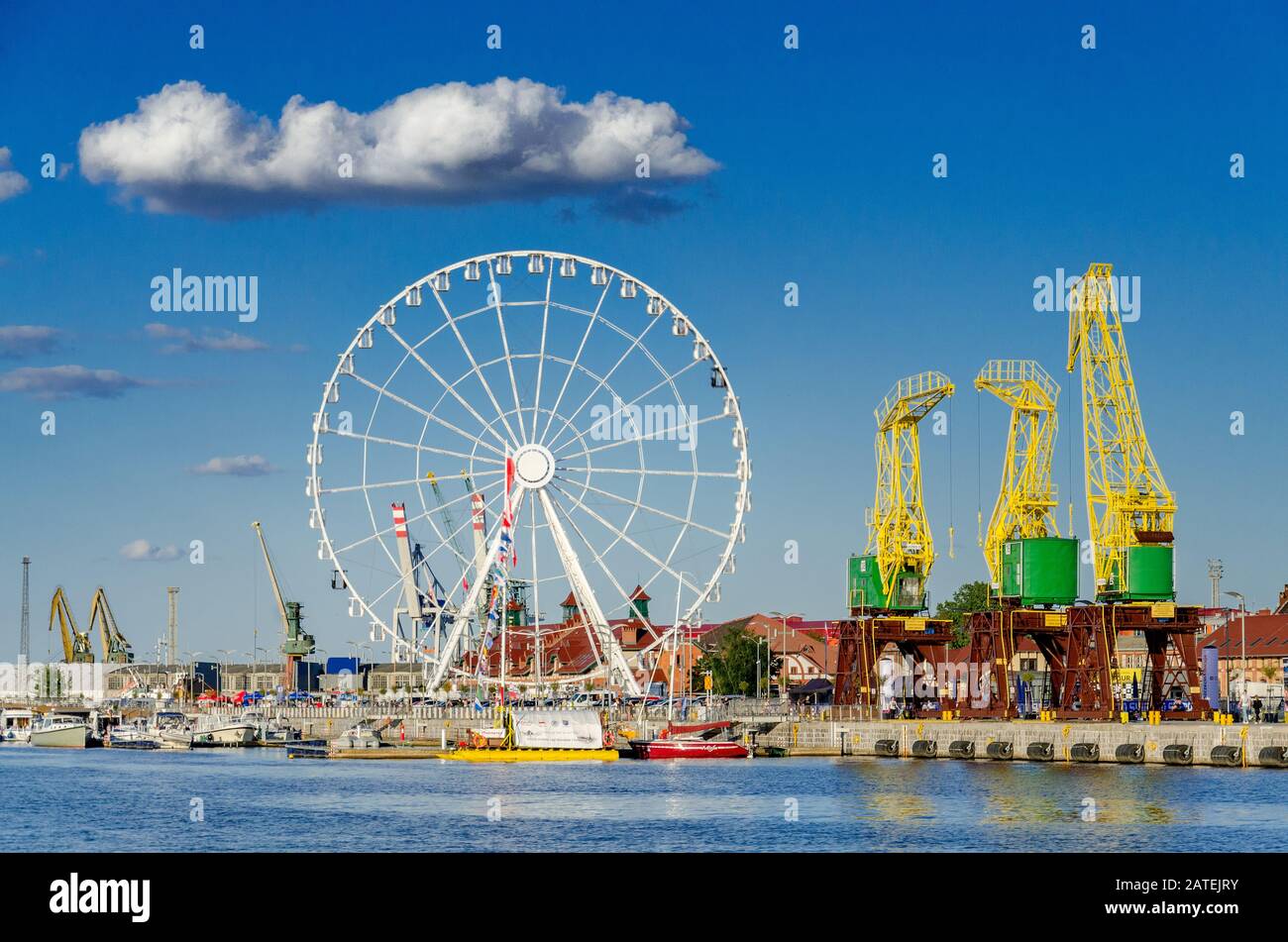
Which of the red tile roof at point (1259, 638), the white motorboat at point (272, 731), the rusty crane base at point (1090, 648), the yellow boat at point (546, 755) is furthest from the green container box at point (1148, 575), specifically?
the white motorboat at point (272, 731)

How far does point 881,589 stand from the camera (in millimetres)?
132375

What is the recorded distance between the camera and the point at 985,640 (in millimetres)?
121562

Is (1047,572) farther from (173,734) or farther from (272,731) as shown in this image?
(173,734)

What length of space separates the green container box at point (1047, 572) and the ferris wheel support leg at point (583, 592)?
2784 centimetres

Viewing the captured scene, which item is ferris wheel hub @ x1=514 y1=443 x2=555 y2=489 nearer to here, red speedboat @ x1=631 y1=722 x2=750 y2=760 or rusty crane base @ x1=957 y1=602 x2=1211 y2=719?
red speedboat @ x1=631 y1=722 x2=750 y2=760

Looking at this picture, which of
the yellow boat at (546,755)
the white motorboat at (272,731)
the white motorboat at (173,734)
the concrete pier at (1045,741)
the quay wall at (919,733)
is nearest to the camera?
the concrete pier at (1045,741)

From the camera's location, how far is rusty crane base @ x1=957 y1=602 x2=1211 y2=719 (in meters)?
111

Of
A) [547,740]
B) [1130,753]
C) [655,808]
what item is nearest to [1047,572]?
[1130,753]

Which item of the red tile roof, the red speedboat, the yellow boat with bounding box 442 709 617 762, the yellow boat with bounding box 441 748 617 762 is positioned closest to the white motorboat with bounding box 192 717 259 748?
the yellow boat with bounding box 442 709 617 762

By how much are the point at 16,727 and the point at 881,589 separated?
104064mm

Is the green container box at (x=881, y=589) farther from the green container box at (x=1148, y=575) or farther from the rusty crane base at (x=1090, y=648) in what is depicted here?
the green container box at (x=1148, y=575)

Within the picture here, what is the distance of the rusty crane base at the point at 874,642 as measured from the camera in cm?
13062
